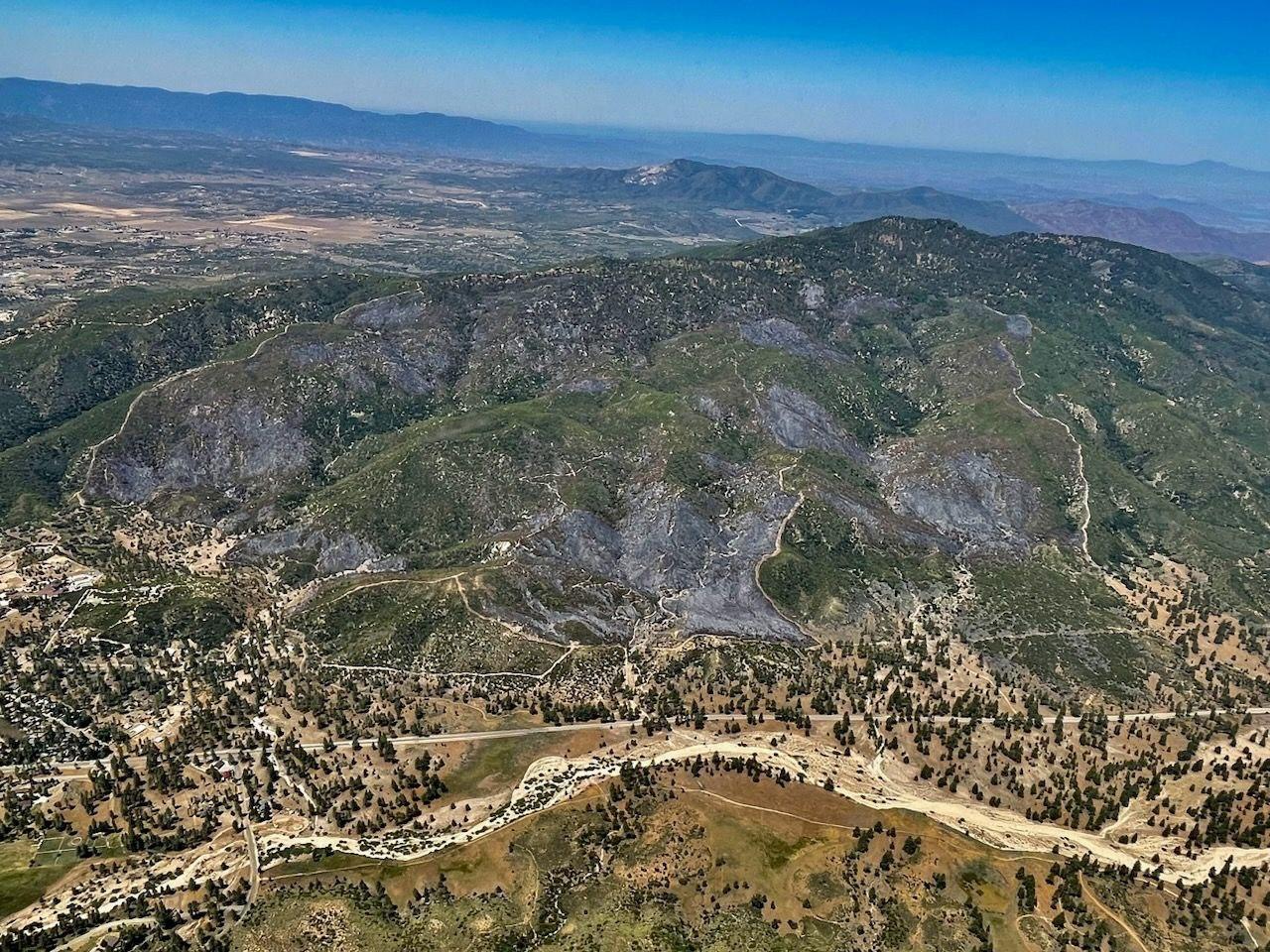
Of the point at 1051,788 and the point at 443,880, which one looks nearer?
the point at 443,880

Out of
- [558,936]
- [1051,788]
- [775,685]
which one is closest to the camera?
[558,936]

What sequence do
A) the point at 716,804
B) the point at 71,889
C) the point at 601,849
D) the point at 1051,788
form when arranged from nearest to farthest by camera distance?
the point at 71,889, the point at 601,849, the point at 716,804, the point at 1051,788

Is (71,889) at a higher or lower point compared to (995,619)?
lower

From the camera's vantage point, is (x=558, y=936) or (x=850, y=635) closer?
(x=558, y=936)

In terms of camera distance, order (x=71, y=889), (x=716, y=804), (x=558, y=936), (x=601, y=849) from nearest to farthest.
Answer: (x=558, y=936) → (x=71, y=889) → (x=601, y=849) → (x=716, y=804)

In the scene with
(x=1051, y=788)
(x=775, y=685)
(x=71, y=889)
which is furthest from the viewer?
(x=775, y=685)

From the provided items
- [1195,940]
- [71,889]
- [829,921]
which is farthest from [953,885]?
[71,889]

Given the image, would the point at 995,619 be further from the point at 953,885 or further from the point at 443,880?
the point at 443,880

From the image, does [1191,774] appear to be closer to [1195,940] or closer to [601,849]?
[1195,940]

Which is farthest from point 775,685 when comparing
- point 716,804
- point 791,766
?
point 716,804
